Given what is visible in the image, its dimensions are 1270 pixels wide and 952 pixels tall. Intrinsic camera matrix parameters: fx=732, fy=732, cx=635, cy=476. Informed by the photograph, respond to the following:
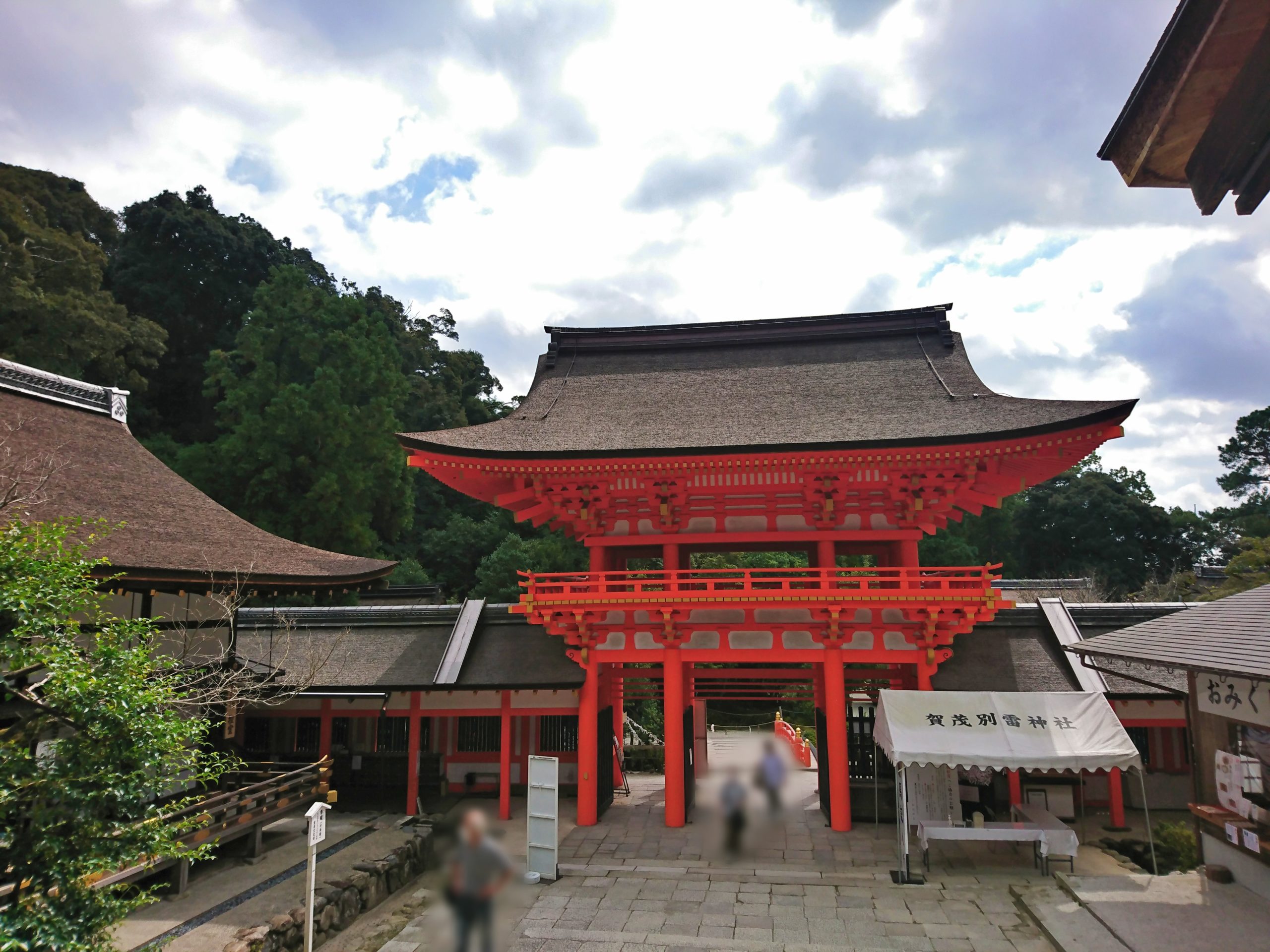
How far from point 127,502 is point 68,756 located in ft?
25.8

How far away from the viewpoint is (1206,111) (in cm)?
259

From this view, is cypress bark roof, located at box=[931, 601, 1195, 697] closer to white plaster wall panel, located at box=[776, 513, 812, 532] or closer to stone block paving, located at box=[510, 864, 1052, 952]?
white plaster wall panel, located at box=[776, 513, 812, 532]

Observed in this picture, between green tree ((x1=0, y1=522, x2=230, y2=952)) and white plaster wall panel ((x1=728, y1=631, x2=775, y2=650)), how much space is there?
31.0 ft

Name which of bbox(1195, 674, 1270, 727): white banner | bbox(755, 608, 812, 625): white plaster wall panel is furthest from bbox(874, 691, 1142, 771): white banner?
bbox(755, 608, 812, 625): white plaster wall panel

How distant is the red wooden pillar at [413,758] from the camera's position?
48.8 ft

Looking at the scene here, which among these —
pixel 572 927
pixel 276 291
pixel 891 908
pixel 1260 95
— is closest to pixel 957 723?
pixel 891 908

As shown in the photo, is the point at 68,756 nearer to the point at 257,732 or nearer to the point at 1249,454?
the point at 257,732

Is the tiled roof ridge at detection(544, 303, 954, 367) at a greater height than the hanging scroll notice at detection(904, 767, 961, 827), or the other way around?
the tiled roof ridge at detection(544, 303, 954, 367)

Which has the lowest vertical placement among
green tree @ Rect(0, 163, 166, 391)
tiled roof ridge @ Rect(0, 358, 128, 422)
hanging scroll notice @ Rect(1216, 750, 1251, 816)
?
hanging scroll notice @ Rect(1216, 750, 1251, 816)

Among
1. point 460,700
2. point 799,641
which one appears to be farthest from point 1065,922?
point 460,700

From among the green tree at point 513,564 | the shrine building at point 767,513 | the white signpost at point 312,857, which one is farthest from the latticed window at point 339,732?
the green tree at point 513,564

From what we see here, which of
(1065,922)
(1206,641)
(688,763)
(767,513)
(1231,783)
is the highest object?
(767,513)

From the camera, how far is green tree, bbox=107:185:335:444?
3772 cm

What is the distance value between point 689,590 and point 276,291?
Answer: 26.6 metres
